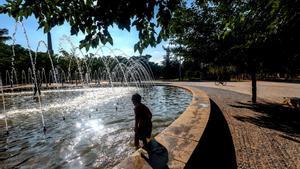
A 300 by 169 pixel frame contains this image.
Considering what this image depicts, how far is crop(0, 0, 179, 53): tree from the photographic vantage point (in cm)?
294

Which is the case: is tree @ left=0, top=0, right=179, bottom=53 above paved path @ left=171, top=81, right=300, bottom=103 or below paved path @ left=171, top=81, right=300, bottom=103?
above

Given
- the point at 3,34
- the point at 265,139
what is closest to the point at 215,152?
the point at 265,139

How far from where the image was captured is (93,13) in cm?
305

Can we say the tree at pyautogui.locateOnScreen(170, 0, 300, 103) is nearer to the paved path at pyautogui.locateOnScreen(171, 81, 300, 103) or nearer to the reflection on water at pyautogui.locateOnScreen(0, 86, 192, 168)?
the paved path at pyautogui.locateOnScreen(171, 81, 300, 103)

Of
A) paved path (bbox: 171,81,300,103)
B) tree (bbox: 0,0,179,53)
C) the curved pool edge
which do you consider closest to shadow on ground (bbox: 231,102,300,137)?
the curved pool edge

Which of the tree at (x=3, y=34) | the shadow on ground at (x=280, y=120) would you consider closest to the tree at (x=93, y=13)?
the shadow on ground at (x=280, y=120)

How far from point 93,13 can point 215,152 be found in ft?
14.0

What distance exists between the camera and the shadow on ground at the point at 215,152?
14.7 feet

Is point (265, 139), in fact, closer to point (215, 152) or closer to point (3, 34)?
point (215, 152)

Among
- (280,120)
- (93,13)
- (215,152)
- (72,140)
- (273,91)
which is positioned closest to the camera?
(93,13)

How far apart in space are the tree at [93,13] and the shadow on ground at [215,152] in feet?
8.20

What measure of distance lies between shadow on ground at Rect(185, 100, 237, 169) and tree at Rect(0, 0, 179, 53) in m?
2.50

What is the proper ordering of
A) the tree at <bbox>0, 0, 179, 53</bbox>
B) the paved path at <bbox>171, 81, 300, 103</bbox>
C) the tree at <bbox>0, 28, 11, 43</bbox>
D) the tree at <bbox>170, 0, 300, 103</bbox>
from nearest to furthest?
the tree at <bbox>0, 0, 179, 53</bbox> → the tree at <bbox>170, 0, 300, 103</bbox> → the paved path at <bbox>171, 81, 300, 103</bbox> → the tree at <bbox>0, 28, 11, 43</bbox>

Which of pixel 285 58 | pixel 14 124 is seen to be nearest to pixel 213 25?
pixel 285 58
